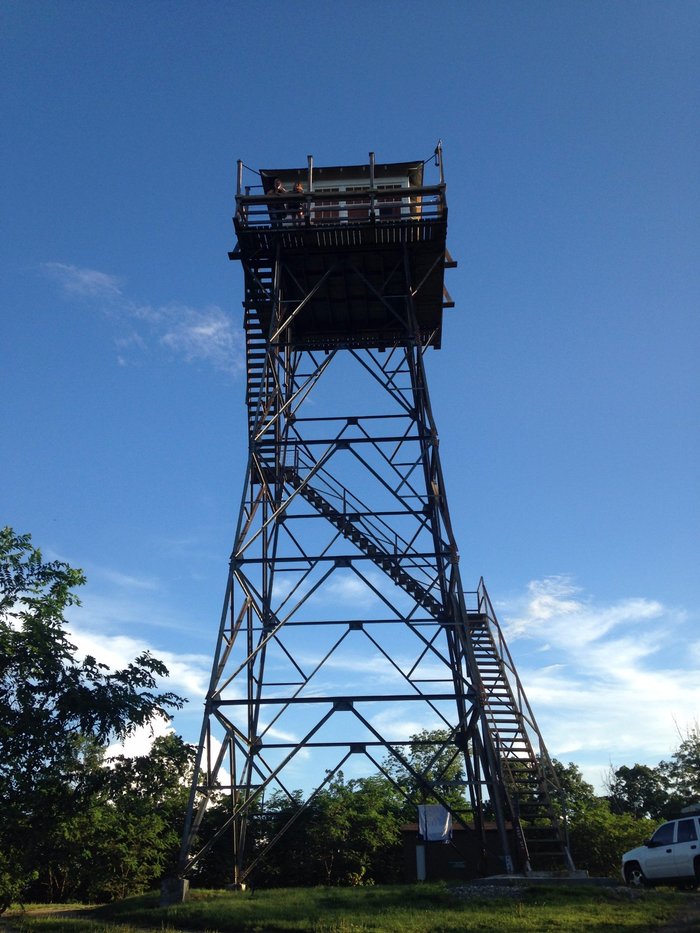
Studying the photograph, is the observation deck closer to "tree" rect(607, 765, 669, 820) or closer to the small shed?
the small shed

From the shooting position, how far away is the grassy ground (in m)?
10.2

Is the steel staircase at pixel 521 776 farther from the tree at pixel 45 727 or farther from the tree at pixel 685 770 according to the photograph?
the tree at pixel 685 770

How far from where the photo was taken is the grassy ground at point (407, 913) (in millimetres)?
10195

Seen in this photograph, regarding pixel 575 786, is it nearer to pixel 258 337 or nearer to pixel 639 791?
pixel 639 791

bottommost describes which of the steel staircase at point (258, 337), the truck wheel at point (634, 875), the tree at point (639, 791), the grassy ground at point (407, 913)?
the grassy ground at point (407, 913)

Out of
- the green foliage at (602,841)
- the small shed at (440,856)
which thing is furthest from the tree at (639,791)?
the small shed at (440,856)

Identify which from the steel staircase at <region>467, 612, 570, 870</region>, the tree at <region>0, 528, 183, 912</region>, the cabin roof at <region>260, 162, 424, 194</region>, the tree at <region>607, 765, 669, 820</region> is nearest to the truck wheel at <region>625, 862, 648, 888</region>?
the steel staircase at <region>467, 612, 570, 870</region>

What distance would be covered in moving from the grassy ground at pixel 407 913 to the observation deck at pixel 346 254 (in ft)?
42.3

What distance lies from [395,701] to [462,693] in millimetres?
1569

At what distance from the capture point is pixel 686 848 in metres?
13.5

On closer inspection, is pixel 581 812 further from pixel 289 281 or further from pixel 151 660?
pixel 289 281

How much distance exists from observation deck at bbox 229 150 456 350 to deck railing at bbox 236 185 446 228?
26 millimetres

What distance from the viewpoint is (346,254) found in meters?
20.4

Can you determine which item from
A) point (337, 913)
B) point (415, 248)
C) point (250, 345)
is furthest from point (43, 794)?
point (415, 248)
